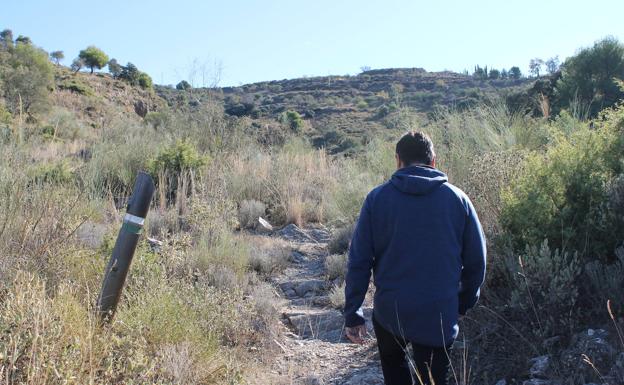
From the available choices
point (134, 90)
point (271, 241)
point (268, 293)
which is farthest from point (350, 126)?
point (268, 293)

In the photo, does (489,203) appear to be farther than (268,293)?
No

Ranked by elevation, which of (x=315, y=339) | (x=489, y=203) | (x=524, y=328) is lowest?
(x=315, y=339)

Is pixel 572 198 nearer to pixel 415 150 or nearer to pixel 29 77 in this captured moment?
pixel 415 150

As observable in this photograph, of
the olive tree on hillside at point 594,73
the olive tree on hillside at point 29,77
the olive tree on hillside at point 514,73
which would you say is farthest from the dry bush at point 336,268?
the olive tree on hillside at point 514,73

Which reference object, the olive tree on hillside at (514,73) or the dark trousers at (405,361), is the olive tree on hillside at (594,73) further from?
the olive tree on hillside at (514,73)

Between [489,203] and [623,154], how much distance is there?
1202 mm

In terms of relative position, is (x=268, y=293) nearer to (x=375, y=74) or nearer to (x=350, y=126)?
(x=350, y=126)

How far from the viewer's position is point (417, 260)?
282 cm

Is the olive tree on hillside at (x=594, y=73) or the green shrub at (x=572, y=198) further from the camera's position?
the olive tree on hillside at (x=594, y=73)

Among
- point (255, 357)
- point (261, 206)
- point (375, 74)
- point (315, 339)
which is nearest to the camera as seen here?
point (255, 357)

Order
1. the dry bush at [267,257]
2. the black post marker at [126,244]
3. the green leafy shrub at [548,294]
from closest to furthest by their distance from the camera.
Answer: the black post marker at [126,244] < the green leafy shrub at [548,294] < the dry bush at [267,257]

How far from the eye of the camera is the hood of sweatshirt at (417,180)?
2830 millimetres

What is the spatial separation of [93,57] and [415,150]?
196ft

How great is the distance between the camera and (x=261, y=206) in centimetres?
966
